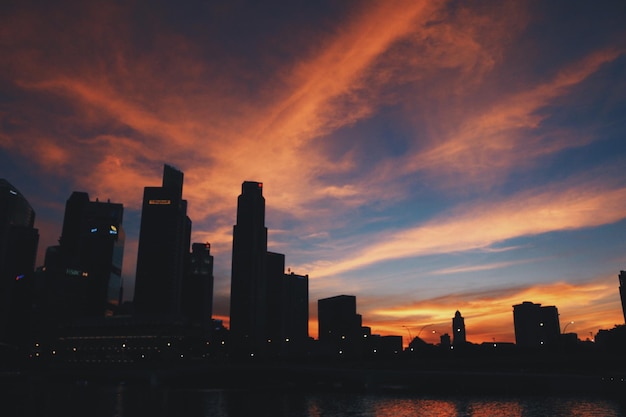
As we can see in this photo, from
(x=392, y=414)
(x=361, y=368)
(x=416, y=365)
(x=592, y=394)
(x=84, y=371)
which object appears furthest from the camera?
(x=84, y=371)

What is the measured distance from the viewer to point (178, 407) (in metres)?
108

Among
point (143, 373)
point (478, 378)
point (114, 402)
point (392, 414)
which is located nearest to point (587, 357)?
point (478, 378)

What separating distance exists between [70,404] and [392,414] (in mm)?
65592

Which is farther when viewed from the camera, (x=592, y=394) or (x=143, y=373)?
(x=143, y=373)

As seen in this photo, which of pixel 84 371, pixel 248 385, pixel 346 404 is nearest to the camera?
pixel 346 404

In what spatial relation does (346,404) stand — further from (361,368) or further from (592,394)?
(592,394)

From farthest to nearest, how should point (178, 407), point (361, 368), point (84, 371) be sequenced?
point (84, 371) → point (361, 368) → point (178, 407)

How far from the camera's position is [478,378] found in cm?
14725

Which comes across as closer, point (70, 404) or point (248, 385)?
point (70, 404)

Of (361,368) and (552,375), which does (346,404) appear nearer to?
(361,368)

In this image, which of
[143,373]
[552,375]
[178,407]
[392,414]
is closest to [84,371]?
[143,373]

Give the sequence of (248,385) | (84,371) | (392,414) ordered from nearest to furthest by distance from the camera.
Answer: (392,414) → (84,371) → (248,385)

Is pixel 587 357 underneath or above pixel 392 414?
above

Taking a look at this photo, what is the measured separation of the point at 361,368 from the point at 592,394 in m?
55.5
